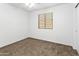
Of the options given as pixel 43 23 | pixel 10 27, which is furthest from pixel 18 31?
pixel 43 23

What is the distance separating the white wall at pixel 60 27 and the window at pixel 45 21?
18 centimetres

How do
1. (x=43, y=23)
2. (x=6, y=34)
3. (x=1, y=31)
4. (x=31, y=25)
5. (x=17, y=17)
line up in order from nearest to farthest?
1. (x=1, y=31)
2. (x=6, y=34)
3. (x=17, y=17)
4. (x=43, y=23)
5. (x=31, y=25)

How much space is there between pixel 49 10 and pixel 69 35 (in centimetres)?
146

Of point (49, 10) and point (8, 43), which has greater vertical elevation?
point (49, 10)

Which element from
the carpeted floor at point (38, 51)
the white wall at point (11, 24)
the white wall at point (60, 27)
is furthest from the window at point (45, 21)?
the carpeted floor at point (38, 51)

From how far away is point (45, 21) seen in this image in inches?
166

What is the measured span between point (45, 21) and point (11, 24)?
160cm

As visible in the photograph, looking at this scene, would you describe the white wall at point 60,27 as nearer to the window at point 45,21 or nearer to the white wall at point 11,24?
the window at point 45,21

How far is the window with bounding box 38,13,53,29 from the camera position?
13.2ft

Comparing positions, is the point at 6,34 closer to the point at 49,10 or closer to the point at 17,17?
the point at 17,17

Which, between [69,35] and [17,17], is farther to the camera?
[17,17]

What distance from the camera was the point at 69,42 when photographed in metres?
3.27

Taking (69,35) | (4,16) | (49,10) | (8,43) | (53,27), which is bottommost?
(8,43)

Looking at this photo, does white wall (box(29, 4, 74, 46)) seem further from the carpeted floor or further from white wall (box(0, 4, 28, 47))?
white wall (box(0, 4, 28, 47))
